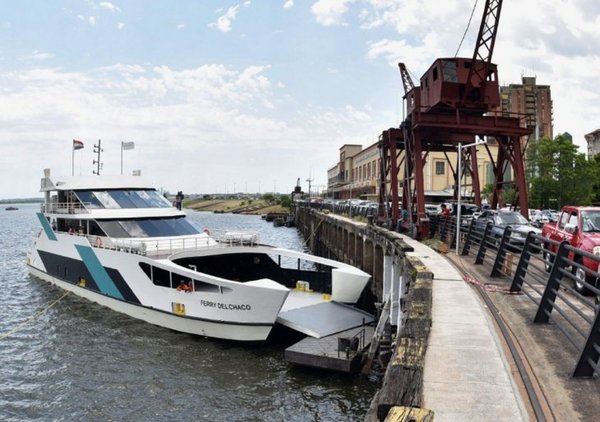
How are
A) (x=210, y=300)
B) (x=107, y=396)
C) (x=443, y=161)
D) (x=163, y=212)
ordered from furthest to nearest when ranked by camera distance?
(x=443, y=161)
(x=163, y=212)
(x=210, y=300)
(x=107, y=396)

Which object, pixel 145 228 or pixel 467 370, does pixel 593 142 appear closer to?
pixel 145 228

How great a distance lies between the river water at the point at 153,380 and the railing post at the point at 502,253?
450cm

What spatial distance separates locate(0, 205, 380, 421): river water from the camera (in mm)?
12461

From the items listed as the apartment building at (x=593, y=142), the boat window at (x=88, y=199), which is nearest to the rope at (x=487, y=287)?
the boat window at (x=88, y=199)

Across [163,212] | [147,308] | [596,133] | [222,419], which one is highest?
[596,133]

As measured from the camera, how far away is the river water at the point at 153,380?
12461mm

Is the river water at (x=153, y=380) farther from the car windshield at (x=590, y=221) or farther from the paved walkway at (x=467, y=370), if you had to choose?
the car windshield at (x=590, y=221)

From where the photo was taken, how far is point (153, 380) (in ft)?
46.5

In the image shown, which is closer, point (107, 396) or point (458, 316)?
point (458, 316)

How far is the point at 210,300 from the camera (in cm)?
1620

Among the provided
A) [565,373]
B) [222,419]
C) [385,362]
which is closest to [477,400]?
[565,373]

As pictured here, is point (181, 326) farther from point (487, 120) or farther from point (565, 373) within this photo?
point (487, 120)

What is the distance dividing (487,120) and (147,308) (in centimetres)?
1983

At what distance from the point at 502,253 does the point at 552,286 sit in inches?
215
